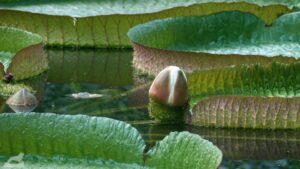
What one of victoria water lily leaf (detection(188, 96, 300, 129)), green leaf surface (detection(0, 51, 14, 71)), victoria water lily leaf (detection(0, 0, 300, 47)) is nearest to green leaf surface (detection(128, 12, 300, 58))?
victoria water lily leaf (detection(0, 0, 300, 47))

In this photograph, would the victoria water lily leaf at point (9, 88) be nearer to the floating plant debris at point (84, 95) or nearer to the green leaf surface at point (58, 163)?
the floating plant debris at point (84, 95)

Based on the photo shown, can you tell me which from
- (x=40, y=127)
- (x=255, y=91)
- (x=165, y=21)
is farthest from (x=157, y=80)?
(x=165, y=21)

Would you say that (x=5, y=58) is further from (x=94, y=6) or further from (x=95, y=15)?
(x=94, y=6)

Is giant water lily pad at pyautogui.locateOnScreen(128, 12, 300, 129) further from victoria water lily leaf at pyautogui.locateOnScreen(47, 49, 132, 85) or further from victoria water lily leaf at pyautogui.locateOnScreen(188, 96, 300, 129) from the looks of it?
victoria water lily leaf at pyautogui.locateOnScreen(47, 49, 132, 85)

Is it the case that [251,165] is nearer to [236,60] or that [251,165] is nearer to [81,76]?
[236,60]

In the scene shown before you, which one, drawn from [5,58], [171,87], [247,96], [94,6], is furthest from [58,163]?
[94,6]

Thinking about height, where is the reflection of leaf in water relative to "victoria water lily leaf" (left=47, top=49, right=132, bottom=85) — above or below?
above

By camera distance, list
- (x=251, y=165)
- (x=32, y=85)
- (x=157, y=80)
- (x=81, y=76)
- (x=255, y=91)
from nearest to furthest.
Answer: (x=251, y=165) < (x=157, y=80) < (x=255, y=91) < (x=32, y=85) < (x=81, y=76)
